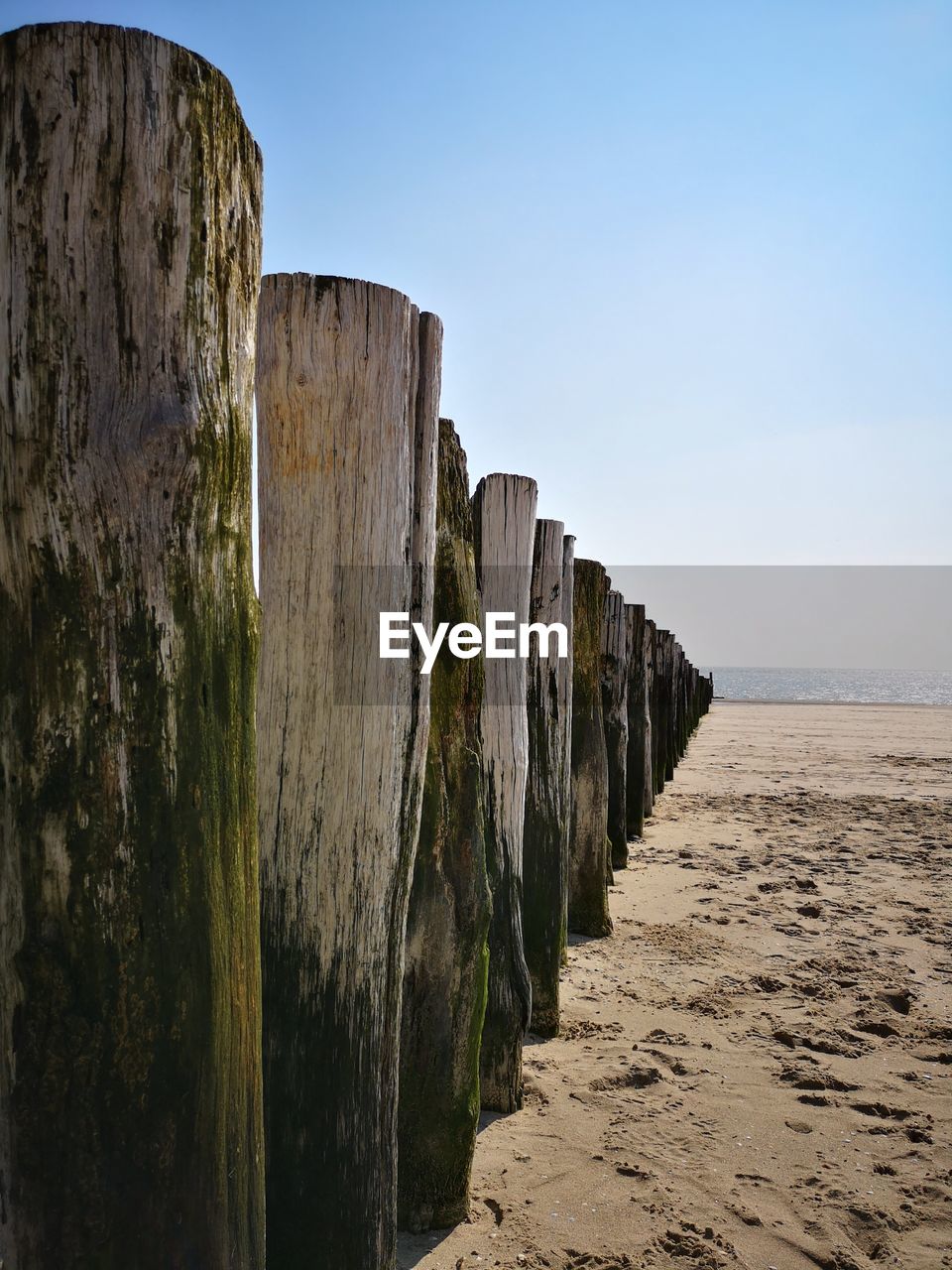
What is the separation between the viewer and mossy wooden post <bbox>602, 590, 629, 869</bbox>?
7.13 meters

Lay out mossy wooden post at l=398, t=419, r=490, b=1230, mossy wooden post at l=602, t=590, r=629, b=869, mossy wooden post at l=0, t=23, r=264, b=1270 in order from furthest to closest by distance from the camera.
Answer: mossy wooden post at l=602, t=590, r=629, b=869 → mossy wooden post at l=398, t=419, r=490, b=1230 → mossy wooden post at l=0, t=23, r=264, b=1270

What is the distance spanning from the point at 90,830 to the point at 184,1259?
702 millimetres

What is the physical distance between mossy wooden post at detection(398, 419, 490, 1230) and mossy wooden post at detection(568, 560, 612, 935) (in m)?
2.69

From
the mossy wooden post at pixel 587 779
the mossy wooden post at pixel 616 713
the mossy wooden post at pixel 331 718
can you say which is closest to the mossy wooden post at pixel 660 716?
Result: the mossy wooden post at pixel 616 713

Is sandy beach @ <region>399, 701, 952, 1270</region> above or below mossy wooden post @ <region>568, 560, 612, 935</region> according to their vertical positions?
below

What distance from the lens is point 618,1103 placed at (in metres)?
3.53

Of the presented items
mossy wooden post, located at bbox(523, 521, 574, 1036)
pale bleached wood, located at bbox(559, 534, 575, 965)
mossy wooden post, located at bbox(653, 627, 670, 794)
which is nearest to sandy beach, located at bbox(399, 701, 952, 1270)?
mossy wooden post, located at bbox(523, 521, 574, 1036)

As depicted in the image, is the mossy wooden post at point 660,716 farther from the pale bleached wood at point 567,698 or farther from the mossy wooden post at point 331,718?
the mossy wooden post at point 331,718

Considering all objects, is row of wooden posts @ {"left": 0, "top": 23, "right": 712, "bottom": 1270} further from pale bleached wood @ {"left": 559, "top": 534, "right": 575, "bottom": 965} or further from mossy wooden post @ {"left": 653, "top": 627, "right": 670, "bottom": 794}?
mossy wooden post @ {"left": 653, "top": 627, "right": 670, "bottom": 794}

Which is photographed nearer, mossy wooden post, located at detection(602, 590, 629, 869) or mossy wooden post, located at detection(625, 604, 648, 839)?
mossy wooden post, located at detection(602, 590, 629, 869)

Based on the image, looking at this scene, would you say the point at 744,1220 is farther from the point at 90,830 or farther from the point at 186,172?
the point at 186,172

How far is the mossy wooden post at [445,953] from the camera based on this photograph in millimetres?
2732

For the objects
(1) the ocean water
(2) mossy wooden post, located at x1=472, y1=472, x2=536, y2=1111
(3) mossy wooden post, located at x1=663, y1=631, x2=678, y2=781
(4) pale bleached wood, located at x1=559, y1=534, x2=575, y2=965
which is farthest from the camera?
(1) the ocean water

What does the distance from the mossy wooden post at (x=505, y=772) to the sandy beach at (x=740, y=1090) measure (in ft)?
0.78
